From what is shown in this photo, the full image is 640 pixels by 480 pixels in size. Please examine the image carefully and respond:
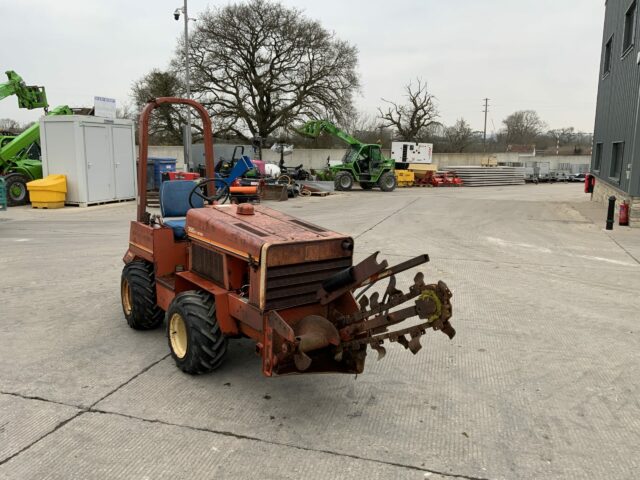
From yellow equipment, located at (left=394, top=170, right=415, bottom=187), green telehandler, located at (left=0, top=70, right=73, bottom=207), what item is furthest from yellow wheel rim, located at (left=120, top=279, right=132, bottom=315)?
yellow equipment, located at (left=394, top=170, right=415, bottom=187)

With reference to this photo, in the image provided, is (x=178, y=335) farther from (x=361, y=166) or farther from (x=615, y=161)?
(x=361, y=166)

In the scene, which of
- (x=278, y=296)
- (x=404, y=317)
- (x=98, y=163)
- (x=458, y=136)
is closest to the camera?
(x=404, y=317)

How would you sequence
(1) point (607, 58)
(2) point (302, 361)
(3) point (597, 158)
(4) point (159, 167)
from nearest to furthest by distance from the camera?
(2) point (302, 361) < (4) point (159, 167) < (1) point (607, 58) < (3) point (597, 158)

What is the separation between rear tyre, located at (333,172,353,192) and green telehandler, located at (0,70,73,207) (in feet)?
38.9

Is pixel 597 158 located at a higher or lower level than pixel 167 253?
higher

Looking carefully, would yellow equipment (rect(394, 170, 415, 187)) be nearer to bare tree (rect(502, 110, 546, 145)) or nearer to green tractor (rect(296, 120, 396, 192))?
green tractor (rect(296, 120, 396, 192))

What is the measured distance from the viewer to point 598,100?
21.9 meters

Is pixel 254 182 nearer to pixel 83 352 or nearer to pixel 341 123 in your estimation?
pixel 83 352

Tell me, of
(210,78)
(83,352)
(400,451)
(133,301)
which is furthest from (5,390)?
(210,78)

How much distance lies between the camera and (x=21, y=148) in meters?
17.8

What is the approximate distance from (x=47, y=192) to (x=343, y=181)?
13.3 meters

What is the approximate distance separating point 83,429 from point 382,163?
940 inches

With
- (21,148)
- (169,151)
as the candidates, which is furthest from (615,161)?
(169,151)

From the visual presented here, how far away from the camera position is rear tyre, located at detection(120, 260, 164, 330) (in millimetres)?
5012
